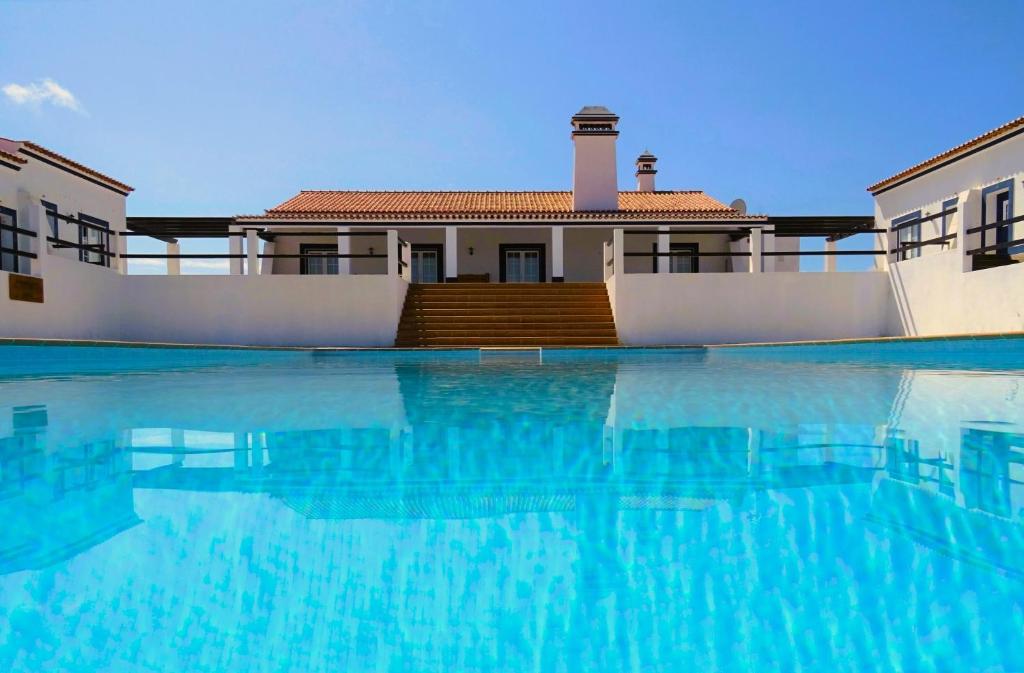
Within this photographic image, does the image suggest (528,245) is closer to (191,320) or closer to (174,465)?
(191,320)

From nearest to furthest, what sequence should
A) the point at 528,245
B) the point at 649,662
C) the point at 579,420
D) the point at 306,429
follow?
the point at 649,662, the point at 306,429, the point at 579,420, the point at 528,245

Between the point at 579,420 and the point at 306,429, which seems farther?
the point at 579,420

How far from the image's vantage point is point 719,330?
14641 millimetres

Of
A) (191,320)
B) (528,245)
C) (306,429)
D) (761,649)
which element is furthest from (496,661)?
(528,245)

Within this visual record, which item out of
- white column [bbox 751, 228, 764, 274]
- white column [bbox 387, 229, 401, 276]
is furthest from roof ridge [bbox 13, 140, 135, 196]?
white column [bbox 751, 228, 764, 274]

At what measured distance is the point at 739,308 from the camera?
14656 mm

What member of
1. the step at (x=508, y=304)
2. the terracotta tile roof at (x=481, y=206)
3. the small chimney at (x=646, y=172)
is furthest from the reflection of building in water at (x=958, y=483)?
the small chimney at (x=646, y=172)

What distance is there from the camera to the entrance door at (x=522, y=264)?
69.2ft

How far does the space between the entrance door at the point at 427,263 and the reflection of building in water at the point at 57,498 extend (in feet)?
58.6

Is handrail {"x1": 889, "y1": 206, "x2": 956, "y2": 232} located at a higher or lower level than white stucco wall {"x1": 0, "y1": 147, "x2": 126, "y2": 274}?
lower

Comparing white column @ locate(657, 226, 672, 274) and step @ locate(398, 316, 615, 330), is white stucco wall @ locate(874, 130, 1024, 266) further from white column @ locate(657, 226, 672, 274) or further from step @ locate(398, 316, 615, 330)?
step @ locate(398, 316, 615, 330)

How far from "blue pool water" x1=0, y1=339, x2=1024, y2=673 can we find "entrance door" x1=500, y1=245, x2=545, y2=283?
678 inches

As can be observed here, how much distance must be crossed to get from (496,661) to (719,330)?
46.7 ft

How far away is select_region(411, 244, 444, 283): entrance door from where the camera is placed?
21.0m
